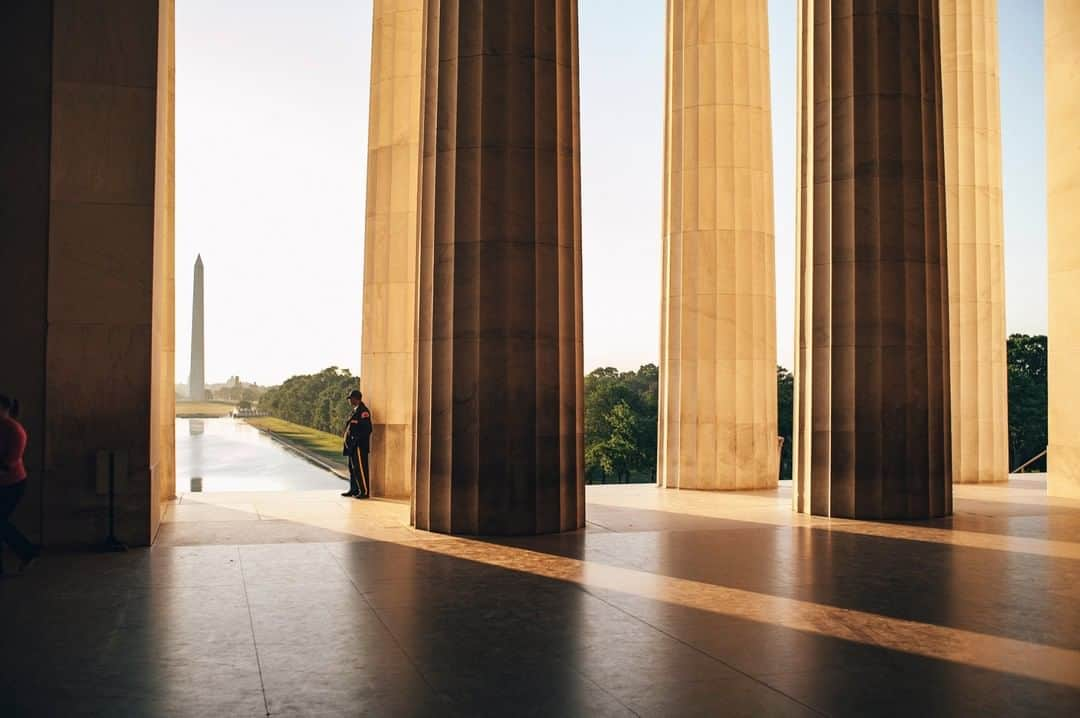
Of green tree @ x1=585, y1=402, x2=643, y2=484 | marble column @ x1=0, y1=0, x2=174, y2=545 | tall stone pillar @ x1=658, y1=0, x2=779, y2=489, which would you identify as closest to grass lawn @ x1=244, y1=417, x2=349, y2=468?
green tree @ x1=585, y1=402, x2=643, y2=484

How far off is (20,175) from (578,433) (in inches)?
782

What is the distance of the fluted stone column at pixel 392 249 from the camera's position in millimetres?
48438

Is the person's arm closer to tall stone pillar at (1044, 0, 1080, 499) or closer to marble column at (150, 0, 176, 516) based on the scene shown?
marble column at (150, 0, 176, 516)

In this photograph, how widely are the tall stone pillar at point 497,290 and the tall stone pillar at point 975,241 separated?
33.1 metres

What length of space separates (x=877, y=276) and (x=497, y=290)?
1636cm

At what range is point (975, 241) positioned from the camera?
60.8 metres

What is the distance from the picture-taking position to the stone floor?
15391mm

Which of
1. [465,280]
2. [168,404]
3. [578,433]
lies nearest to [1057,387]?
[578,433]

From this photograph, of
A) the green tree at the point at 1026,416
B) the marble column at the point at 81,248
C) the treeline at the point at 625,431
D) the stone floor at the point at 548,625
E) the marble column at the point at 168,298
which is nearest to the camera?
the stone floor at the point at 548,625

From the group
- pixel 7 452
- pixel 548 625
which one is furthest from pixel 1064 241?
pixel 7 452

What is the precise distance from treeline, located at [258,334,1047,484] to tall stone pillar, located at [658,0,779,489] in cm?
6068

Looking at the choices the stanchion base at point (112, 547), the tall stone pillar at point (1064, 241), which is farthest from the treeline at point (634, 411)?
the stanchion base at point (112, 547)

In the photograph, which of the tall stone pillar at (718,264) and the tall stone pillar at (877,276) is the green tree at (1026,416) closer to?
the tall stone pillar at (718,264)

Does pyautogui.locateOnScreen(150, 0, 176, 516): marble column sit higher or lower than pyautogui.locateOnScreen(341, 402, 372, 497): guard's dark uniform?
higher
